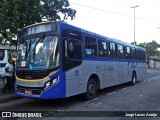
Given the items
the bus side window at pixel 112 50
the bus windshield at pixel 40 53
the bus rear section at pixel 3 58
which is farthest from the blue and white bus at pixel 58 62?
the bus rear section at pixel 3 58

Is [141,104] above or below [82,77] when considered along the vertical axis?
below

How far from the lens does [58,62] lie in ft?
27.0

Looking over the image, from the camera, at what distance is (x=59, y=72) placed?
8.22m

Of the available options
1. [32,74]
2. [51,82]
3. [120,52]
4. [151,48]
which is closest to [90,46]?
[51,82]

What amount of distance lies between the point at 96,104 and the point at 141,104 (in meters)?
1.84

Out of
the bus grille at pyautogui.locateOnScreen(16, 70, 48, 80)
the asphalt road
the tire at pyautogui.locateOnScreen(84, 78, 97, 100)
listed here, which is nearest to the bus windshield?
the bus grille at pyautogui.locateOnScreen(16, 70, 48, 80)

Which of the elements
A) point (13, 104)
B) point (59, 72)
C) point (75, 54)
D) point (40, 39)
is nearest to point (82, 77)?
point (75, 54)

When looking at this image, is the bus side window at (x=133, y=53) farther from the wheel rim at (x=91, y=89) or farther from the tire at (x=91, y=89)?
the wheel rim at (x=91, y=89)

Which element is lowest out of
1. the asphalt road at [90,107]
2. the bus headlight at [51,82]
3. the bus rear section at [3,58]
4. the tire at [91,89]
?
the asphalt road at [90,107]

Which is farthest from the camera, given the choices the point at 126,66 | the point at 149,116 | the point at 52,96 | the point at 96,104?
the point at 126,66

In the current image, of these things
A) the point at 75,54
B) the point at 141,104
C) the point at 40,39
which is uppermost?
the point at 40,39

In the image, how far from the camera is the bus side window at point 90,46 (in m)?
10.2

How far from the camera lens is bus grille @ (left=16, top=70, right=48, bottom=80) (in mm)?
8070

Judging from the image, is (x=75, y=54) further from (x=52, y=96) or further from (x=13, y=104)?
(x=13, y=104)
